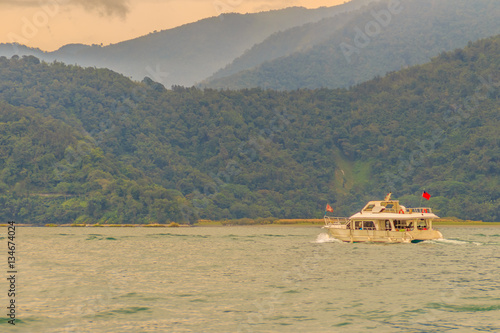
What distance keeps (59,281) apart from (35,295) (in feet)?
25.0

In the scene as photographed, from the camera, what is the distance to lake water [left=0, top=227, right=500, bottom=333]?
36969 mm

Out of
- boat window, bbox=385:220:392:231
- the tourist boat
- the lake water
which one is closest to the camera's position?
the lake water

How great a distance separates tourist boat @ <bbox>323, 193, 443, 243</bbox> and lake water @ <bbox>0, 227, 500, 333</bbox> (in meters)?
14.8

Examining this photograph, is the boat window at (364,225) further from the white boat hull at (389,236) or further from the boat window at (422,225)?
the boat window at (422,225)

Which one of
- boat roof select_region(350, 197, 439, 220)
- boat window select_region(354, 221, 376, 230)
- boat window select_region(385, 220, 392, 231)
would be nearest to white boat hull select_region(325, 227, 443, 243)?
boat window select_region(385, 220, 392, 231)

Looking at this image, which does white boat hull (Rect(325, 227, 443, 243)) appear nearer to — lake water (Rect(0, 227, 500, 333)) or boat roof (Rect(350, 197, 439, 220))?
boat roof (Rect(350, 197, 439, 220))

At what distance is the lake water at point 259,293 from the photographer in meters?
37.0

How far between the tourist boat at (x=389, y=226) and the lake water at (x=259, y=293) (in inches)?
581

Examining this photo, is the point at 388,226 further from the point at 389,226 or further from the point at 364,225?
the point at 364,225

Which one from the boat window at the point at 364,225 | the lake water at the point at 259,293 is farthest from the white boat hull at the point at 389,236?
the lake water at the point at 259,293

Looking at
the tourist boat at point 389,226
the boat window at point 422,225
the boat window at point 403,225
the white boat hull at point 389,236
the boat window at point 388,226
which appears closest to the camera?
the tourist boat at point 389,226

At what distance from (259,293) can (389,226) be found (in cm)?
5256

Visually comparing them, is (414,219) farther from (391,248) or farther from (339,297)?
(339,297)

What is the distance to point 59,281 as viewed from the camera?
2135 inches
